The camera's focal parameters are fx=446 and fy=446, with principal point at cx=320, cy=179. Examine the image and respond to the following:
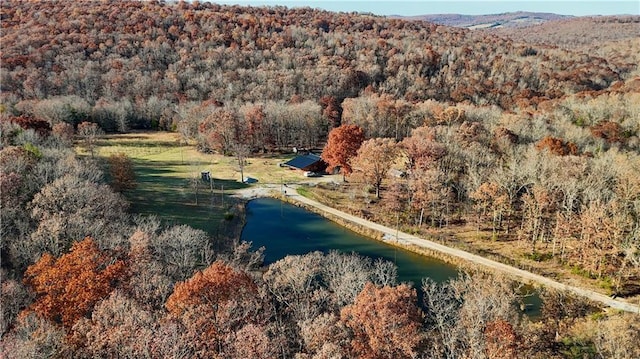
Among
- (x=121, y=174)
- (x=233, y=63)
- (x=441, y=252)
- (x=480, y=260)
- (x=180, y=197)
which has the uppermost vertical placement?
(x=233, y=63)

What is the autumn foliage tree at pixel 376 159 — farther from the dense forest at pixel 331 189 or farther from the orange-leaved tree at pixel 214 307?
the orange-leaved tree at pixel 214 307


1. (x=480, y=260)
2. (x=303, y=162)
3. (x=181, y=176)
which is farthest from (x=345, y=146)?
(x=480, y=260)

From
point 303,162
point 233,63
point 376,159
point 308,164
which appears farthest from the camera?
point 233,63

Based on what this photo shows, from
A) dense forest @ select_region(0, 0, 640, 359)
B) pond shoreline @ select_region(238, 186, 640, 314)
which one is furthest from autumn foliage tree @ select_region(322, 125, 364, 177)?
pond shoreline @ select_region(238, 186, 640, 314)

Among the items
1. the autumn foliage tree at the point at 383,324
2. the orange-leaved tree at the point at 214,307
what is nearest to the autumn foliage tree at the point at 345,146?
the orange-leaved tree at the point at 214,307

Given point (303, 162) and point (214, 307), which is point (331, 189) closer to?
point (303, 162)

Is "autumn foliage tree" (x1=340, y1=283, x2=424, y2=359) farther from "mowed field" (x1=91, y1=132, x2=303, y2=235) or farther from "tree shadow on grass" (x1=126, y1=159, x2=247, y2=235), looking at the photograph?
"tree shadow on grass" (x1=126, y1=159, x2=247, y2=235)
